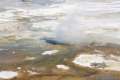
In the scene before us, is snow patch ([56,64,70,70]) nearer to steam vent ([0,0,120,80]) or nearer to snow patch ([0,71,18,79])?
steam vent ([0,0,120,80])

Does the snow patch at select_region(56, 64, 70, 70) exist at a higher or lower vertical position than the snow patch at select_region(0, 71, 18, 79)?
lower

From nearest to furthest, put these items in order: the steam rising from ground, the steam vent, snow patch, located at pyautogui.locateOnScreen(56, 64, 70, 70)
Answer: the steam vent → snow patch, located at pyautogui.locateOnScreen(56, 64, 70, 70) → the steam rising from ground

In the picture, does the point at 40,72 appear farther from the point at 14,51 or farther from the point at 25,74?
the point at 14,51

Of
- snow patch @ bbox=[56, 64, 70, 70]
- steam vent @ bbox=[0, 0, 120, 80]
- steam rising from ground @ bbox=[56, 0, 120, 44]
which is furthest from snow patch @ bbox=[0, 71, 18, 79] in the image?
steam rising from ground @ bbox=[56, 0, 120, 44]

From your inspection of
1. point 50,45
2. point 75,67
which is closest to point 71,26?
point 50,45

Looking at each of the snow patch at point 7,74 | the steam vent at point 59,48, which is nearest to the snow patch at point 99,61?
the steam vent at point 59,48

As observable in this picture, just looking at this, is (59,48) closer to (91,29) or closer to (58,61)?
(58,61)

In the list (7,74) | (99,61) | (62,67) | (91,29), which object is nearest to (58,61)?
(62,67)

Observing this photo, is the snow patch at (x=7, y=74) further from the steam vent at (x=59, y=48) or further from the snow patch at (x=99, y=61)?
the snow patch at (x=99, y=61)

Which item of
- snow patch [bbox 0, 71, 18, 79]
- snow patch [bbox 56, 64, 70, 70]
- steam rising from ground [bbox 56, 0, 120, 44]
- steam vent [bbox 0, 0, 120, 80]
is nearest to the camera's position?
snow patch [bbox 0, 71, 18, 79]
